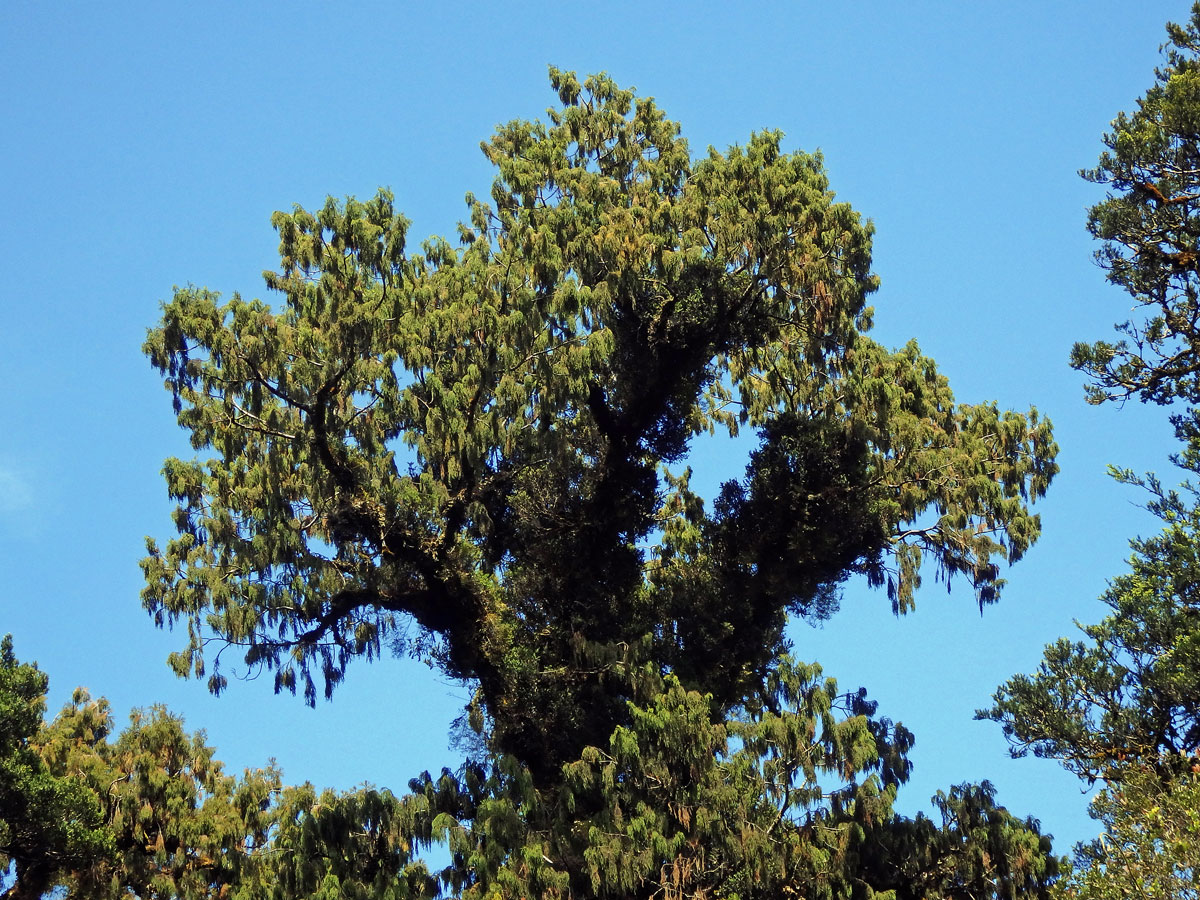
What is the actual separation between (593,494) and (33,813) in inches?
359

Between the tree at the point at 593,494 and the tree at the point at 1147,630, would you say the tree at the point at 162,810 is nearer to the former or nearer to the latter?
the tree at the point at 593,494

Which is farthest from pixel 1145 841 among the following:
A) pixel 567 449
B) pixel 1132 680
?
pixel 567 449

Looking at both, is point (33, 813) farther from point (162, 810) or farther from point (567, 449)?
point (567, 449)

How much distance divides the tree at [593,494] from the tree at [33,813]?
230cm

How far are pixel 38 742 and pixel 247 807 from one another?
3247 millimetres

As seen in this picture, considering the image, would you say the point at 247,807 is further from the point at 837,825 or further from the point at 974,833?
the point at 974,833

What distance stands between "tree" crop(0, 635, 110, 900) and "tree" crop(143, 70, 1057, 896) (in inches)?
90.5

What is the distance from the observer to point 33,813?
19.7m

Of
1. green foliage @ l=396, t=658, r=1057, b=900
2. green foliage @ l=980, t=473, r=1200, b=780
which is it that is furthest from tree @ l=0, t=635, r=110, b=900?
green foliage @ l=980, t=473, r=1200, b=780

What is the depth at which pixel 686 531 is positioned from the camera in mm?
23859

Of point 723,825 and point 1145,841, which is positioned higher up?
point 723,825

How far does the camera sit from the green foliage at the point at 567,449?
19688 mm

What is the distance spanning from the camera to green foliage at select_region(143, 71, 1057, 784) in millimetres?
19688

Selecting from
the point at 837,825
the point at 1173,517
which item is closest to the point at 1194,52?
the point at 1173,517
